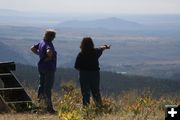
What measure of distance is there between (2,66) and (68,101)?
11.3ft

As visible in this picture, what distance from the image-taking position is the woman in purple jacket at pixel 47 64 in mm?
10617

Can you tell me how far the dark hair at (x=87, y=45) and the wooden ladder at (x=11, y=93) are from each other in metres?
1.45

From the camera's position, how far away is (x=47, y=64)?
10750mm

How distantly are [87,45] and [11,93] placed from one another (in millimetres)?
2009

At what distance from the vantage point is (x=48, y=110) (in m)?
10.5

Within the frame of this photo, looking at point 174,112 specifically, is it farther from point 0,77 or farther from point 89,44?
point 0,77

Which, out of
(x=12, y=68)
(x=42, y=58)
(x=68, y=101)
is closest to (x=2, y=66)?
(x=12, y=68)

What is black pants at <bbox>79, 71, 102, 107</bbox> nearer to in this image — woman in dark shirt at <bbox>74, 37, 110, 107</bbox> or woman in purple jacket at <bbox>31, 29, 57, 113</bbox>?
woman in dark shirt at <bbox>74, 37, 110, 107</bbox>

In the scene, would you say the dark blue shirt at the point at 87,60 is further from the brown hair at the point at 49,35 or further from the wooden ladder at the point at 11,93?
the wooden ladder at the point at 11,93

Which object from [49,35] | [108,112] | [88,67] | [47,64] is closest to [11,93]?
[47,64]

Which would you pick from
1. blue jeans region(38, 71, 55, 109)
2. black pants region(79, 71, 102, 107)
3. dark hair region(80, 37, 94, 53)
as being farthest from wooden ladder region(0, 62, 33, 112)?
dark hair region(80, 37, 94, 53)

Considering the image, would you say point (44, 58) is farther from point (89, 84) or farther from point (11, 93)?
point (11, 93)

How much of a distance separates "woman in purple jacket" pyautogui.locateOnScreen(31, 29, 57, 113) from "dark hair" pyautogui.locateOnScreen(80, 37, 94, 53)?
22.2 inches

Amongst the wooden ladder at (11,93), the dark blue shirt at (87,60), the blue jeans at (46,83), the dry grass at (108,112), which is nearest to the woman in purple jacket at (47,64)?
the blue jeans at (46,83)
